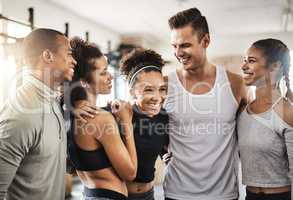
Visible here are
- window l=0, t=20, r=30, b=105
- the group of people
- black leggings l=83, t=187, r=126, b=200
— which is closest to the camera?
the group of people

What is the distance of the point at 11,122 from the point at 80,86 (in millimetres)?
427

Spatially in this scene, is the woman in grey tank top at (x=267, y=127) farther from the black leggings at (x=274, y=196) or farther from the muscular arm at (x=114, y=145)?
the muscular arm at (x=114, y=145)

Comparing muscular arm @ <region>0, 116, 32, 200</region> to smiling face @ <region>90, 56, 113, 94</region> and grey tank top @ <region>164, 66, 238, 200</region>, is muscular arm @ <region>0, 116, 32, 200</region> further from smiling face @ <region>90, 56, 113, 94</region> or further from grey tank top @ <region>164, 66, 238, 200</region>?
grey tank top @ <region>164, 66, 238, 200</region>

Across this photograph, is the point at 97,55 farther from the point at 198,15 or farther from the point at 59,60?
the point at 198,15

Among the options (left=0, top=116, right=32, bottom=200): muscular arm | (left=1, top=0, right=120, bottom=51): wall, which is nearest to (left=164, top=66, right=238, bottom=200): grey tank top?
(left=0, top=116, right=32, bottom=200): muscular arm

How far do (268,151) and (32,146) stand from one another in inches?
42.0

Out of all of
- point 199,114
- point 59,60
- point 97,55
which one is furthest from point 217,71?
point 59,60

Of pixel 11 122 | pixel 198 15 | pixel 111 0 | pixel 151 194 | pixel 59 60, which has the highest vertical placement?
pixel 111 0

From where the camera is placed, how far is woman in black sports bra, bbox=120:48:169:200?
5.46 feet

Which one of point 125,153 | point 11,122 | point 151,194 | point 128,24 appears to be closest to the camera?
point 11,122

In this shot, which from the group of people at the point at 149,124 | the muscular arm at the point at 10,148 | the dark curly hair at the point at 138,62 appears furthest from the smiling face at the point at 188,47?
the muscular arm at the point at 10,148

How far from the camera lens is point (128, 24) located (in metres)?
7.03

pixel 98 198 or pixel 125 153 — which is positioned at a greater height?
pixel 125 153

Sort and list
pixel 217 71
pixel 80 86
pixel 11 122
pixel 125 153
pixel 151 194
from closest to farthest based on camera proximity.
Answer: pixel 11 122
pixel 125 153
pixel 80 86
pixel 151 194
pixel 217 71
